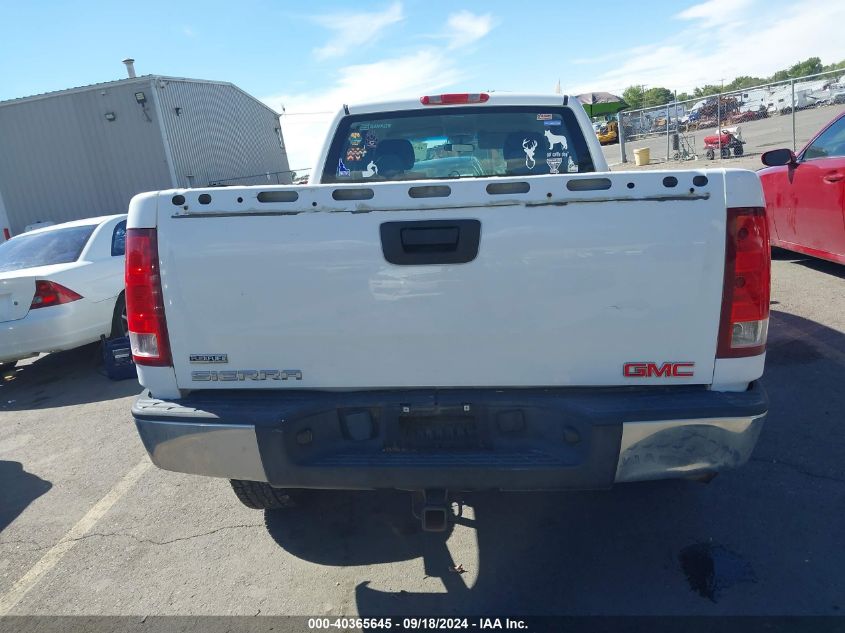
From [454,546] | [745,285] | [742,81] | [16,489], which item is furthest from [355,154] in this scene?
[742,81]

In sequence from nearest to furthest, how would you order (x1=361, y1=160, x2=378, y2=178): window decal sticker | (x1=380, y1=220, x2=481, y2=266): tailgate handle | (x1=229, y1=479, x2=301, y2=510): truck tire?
(x1=380, y1=220, x2=481, y2=266): tailgate handle → (x1=229, y1=479, x2=301, y2=510): truck tire → (x1=361, y1=160, x2=378, y2=178): window decal sticker

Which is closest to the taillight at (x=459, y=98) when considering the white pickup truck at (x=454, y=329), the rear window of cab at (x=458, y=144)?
the rear window of cab at (x=458, y=144)

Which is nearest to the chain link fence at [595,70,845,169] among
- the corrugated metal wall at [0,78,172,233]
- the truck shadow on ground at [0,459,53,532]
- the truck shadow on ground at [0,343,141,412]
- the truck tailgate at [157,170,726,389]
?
the truck tailgate at [157,170,726,389]

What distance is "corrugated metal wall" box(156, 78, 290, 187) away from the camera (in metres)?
17.6

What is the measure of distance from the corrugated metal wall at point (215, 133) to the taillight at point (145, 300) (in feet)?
54.8

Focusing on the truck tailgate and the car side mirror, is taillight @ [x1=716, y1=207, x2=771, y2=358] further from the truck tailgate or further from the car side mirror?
the car side mirror

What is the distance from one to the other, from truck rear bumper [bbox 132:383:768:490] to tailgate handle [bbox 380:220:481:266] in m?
0.52

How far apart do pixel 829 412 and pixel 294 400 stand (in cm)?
352

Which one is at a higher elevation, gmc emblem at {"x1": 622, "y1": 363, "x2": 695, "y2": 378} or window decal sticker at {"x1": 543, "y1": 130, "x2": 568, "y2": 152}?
window decal sticker at {"x1": 543, "y1": 130, "x2": 568, "y2": 152}

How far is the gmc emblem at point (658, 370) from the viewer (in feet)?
7.41

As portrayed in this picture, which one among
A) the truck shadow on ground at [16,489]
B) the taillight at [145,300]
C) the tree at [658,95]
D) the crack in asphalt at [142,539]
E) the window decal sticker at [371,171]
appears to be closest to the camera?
the taillight at [145,300]

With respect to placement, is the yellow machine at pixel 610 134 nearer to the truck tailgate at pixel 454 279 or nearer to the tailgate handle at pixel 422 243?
the truck tailgate at pixel 454 279

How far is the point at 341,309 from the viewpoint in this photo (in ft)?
7.60

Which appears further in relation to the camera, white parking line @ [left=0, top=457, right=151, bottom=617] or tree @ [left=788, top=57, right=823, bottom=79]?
tree @ [left=788, top=57, right=823, bottom=79]
